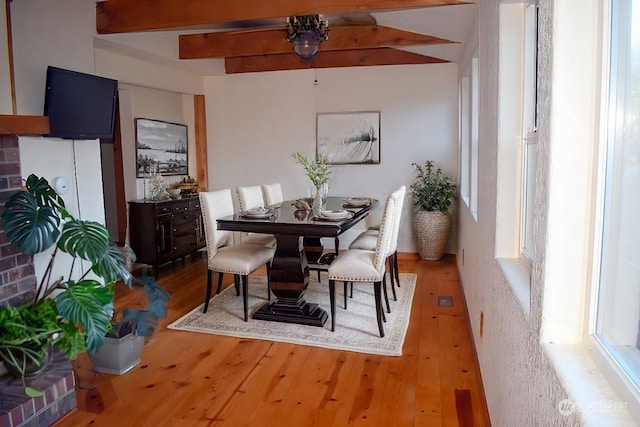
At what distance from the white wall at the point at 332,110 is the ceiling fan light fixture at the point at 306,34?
2447mm

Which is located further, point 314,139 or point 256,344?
point 314,139

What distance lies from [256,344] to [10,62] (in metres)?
2.41

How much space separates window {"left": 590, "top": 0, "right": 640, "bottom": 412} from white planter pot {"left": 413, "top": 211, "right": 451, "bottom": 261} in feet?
14.7

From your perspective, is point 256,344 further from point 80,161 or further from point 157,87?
point 157,87

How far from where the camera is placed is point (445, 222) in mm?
5652

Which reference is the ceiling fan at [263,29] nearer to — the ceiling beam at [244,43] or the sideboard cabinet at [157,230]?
the ceiling beam at [244,43]

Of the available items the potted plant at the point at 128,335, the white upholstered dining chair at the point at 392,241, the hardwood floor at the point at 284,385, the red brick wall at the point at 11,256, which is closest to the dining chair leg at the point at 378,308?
the hardwood floor at the point at 284,385

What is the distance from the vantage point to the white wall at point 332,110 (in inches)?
233

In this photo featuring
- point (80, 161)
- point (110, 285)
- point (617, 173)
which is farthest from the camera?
point (80, 161)

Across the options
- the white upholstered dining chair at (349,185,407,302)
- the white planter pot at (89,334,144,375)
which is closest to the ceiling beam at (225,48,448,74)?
the white upholstered dining chair at (349,185,407,302)

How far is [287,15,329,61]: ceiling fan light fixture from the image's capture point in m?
3.62

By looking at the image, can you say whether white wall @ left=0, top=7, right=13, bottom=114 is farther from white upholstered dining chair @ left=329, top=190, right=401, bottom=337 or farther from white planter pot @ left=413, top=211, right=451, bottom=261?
white planter pot @ left=413, top=211, right=451, bottom=261

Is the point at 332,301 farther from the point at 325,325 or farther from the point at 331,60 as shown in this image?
the point at 331,60

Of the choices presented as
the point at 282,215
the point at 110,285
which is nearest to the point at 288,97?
the point at 282,215
